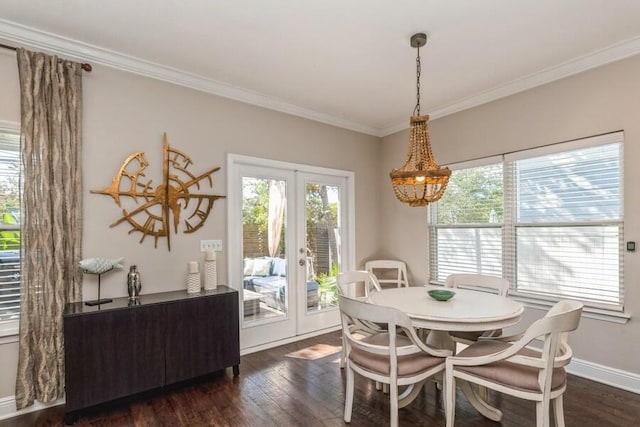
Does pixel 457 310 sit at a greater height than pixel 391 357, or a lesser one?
greater

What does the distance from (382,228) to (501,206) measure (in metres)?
1.71

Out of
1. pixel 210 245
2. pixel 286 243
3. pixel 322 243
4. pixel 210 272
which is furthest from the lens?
pixel 322 243

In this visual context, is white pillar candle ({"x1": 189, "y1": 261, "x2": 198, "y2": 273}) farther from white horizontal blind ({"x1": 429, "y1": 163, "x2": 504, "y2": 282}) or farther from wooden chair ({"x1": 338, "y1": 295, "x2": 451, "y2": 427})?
white horizontal blind ({"x1": 429, "y1": 163, "x2": 504, "y2": 282})

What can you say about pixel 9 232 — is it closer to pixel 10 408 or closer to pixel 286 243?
pixel 10 408

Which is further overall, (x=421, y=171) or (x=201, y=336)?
(x=201, y=336)

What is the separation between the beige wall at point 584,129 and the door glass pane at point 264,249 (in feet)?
7.06

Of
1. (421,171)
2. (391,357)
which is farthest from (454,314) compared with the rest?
(421,171)

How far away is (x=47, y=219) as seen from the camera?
8.29 feet

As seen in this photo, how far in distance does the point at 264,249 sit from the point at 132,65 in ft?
7.06

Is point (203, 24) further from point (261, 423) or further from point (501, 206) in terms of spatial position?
point (501, 206)

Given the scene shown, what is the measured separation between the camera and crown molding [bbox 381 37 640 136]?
109 inches

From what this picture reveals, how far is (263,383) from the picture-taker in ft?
9.62

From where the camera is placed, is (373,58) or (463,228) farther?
(463,228)

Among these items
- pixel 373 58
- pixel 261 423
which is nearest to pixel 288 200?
pixel 373 58
